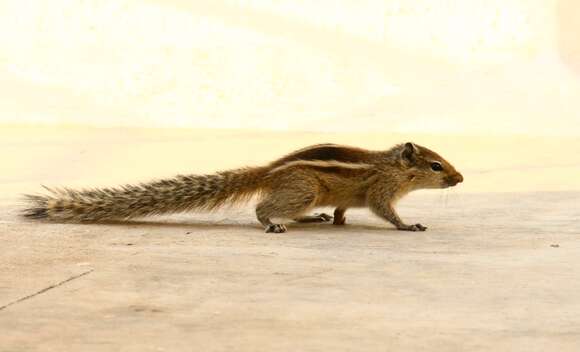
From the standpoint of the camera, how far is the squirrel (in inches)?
260

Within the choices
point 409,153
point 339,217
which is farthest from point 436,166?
point 339,217

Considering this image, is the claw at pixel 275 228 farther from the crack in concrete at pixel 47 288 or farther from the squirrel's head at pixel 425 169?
the crack in concrete at pixel 47 288

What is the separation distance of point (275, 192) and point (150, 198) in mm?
665

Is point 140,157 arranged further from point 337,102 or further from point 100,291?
point 100,291

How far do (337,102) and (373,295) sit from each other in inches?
409

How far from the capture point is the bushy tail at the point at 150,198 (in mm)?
6617

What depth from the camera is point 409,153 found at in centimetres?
695

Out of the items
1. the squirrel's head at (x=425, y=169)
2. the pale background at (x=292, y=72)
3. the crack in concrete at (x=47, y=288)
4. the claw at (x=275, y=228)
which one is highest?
the pale background at (x=292, y=72)

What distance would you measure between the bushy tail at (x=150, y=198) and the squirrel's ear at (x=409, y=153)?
2.59 feet

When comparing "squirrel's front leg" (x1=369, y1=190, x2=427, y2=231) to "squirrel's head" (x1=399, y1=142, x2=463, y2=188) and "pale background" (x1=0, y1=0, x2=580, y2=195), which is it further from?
"pale background" (x1=0, y1=0, x2=580, y2=195)

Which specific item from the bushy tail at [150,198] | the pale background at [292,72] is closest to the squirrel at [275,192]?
the bushy tail at [150,198]

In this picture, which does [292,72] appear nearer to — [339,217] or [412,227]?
[339,217]

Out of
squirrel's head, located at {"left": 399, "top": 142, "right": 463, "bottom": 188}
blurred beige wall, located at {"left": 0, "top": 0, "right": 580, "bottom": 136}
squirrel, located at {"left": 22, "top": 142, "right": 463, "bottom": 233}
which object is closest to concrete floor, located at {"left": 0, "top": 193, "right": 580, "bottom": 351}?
squirrel, located at {"left": 22, "top": 142, "right": 463, "bottom": 233}

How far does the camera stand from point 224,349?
12.0ft
